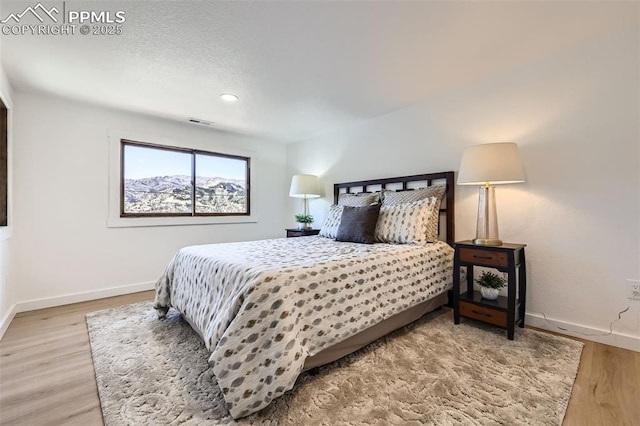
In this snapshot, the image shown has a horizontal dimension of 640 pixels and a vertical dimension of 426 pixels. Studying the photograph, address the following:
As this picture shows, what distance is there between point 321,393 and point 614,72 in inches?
116

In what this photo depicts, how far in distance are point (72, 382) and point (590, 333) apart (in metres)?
3.50

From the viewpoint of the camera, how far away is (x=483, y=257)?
2215 millimetres

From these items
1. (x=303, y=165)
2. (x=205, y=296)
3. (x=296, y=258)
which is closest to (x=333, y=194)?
(x=303, y=165)

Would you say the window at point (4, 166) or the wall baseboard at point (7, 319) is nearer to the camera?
the wall baseboard at point (7, 319)

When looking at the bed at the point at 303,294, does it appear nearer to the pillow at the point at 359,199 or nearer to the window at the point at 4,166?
the pillow at the point at 359,199

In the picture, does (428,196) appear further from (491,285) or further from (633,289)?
(633,289)

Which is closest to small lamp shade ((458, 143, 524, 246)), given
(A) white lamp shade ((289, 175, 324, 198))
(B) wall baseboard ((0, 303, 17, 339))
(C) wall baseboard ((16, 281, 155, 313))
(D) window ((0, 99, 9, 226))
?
(A) white lamp shade ((289, 175, 324, 198))

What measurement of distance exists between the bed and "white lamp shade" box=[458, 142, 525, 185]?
58 cm

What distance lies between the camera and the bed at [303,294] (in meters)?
1.37

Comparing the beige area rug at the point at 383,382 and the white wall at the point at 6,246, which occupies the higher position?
the white wall at the point at 6,246

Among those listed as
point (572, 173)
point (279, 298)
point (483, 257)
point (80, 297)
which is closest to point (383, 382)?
point (279, 298)

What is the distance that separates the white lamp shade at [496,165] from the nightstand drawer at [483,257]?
1.83 ft

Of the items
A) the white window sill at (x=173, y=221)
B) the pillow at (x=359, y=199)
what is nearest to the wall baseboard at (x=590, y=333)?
the pillow at (x=359, y=199)

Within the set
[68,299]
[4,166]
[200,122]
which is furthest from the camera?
[200,122]
